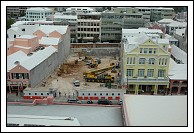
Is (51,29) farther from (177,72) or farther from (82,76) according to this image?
(177,72)

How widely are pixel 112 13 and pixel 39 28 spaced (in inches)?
480

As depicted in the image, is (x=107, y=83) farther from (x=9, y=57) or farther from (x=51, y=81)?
(x=9, y=57)

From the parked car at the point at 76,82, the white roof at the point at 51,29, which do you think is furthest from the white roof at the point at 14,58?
the white roof at the point at 51,29

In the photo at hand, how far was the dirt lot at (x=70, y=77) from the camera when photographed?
2483cm

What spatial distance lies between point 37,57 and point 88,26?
17.9 metres

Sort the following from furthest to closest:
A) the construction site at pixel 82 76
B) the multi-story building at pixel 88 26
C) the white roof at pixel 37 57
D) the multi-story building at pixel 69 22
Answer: the multi-story building at pixel 88 26 → the multi-story building at pixel 69 22 → the construction site at pixel 82 76 → the white roof at pixel 37 57

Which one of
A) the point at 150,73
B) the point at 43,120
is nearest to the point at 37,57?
the point at 150,73

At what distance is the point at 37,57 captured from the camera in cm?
2545

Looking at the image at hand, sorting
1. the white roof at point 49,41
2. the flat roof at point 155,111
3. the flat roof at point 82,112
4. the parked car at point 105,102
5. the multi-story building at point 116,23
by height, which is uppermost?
the multi-story building at point 116,23

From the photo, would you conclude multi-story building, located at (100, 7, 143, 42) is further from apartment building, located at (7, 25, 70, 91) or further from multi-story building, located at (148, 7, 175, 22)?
multi-story building, located at (148, 7, 175, 22)

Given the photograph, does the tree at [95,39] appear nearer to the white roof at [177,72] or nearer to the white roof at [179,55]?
the white roof at [179,55]

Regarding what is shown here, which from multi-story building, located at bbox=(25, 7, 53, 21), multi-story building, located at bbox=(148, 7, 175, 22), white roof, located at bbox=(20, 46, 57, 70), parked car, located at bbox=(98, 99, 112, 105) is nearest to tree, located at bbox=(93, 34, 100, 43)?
white roof, located at bbox=(20, 46, 57, 70)

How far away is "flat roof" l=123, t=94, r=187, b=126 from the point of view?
13195 mm

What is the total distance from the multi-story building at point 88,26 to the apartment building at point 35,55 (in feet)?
22.4
